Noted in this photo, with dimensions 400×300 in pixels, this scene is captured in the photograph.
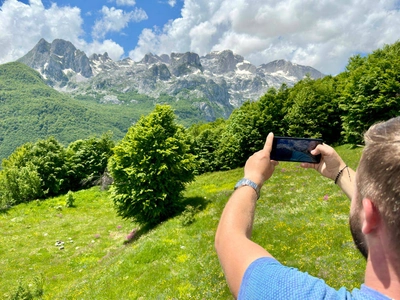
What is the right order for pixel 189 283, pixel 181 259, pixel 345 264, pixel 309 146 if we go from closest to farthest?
1. pixel 309 146
2. pixel 345 264
3. pixel 189 283
4. pixel 181 259

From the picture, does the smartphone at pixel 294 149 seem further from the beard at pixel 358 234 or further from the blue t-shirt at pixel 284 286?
the blue t-shirt at pixel 284 286

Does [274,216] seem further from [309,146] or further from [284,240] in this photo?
[309,146]

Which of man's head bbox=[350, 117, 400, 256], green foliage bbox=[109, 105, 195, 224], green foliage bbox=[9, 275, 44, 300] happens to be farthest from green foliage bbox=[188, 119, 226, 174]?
man's head bbox=[350, 117, 400, 256]

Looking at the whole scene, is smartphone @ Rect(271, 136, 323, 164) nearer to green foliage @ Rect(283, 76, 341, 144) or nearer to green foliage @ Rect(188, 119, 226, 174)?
green foliage @ Rect(283, 76, 341, 144)

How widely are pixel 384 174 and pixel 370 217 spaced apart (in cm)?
27

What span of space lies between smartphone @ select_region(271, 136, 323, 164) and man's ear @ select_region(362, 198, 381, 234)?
5.34ft

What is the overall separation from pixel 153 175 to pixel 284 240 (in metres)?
14.6

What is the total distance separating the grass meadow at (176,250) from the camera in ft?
42.9

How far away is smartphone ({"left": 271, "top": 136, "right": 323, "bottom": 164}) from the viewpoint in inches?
131

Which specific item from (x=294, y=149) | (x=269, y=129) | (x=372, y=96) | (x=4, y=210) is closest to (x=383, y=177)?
(x=294, y=149)

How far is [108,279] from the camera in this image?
16312mm

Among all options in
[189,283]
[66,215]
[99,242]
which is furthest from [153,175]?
[66,215]

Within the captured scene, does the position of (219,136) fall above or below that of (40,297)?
above

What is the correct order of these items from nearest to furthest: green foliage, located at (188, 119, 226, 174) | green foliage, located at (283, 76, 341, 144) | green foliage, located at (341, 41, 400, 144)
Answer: green foliage, located at (341, 41, 400, 144)
green foliage, located at (283, 76, 341, 144)
green foliage, located at (188, 119, 226, 174)
